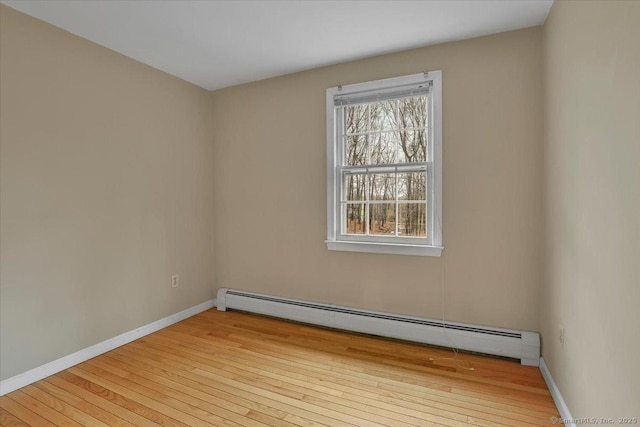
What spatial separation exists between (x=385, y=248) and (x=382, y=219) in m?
0.28

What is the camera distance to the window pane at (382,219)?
9.60 ft

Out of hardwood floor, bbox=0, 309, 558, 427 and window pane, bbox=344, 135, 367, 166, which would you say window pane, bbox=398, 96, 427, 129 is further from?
hardwood floor, bbox=0, 309, 558, 427

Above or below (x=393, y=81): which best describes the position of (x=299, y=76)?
above

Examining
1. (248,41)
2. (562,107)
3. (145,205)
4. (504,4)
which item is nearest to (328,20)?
(248,41)

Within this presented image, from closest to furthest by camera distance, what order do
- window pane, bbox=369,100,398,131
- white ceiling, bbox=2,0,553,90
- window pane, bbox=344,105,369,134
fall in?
white ceiling, bbox=2,0,553,90, window pane, bbox=369,100,398,131, window pane, bbox=344,105,369,134

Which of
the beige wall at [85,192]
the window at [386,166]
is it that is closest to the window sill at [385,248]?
the window at [386,166]

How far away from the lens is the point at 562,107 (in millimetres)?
1883

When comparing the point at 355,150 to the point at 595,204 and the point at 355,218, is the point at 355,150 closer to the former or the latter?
the point at 355,218

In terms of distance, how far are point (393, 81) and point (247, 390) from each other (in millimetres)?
2719

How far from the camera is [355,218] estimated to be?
310 cm

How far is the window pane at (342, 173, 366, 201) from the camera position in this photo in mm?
3052

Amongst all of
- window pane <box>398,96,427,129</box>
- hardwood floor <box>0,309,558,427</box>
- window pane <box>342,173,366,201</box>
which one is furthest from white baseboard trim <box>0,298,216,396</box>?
window pane <box>398,96,427,129</box>

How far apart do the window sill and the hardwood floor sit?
806mm

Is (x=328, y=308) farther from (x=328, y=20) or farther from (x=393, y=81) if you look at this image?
(x=328, y=20)
